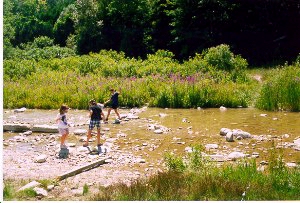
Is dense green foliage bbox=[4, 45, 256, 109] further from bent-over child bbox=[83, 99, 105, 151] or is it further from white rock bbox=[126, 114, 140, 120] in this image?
Answer: bent-over child bbox=[83, 99, 105, 151]

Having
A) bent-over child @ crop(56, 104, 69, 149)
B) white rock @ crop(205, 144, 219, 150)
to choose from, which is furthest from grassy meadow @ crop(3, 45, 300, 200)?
bent-over child @ crop(56, 104, 69, 149)

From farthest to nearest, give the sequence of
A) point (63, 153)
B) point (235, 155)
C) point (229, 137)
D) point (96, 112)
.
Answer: point (229, 137)
point (96, 112)
point (63, 153)
point (235, 155)

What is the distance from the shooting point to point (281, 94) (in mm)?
19172

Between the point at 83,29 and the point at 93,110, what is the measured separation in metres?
25.0

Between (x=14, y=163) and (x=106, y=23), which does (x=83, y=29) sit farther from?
(x=14, y=163)

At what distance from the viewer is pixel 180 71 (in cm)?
2431

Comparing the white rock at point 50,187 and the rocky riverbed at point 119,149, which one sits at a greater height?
the rocky riverbed at point 119,149

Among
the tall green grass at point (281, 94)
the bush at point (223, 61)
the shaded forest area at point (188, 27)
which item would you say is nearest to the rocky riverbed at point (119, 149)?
the tall green grass at point (281, 94)

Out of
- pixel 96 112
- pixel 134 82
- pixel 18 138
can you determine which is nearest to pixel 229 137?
pixel 96 112

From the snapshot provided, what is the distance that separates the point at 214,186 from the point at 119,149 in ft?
15.5

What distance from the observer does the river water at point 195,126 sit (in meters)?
13.2

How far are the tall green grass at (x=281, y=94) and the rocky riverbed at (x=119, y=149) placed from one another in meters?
1.52

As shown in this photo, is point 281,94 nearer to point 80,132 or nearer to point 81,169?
point 80,132

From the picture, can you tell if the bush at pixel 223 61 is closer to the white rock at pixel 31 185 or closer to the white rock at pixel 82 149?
the white rock at pixel 82 149
